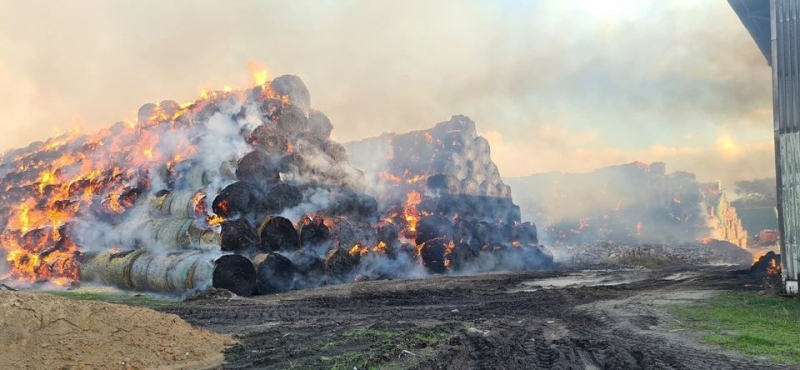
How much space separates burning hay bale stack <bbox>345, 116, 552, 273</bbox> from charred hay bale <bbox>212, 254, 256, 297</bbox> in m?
9.93

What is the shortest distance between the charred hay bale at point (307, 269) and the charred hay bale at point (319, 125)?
8556mm

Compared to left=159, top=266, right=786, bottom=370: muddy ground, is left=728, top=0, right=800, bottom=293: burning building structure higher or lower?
higher

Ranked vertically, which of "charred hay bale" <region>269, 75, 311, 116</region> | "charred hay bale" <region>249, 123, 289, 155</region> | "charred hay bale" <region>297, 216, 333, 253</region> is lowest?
"charred hay bale" <region>297, 216, 333, 253</region>

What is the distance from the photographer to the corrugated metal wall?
40.5 ft

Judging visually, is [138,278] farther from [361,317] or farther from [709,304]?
[709,304]

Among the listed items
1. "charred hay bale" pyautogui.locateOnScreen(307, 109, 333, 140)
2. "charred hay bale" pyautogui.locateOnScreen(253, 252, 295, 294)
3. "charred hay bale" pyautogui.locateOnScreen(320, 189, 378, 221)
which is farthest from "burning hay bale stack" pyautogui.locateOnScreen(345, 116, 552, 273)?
"charred hay bale" pyautogui.locateOnScreen(253, 252, 295, 294)

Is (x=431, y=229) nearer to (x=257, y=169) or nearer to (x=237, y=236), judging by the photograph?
(x=257, y=169)

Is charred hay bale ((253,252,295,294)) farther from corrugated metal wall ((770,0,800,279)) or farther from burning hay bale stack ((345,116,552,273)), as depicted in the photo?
corrugated metal wall ((770,0,800,279))

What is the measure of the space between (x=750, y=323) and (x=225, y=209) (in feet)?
56.7

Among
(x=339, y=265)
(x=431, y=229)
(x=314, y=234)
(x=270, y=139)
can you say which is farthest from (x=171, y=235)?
(x=431, y=229)

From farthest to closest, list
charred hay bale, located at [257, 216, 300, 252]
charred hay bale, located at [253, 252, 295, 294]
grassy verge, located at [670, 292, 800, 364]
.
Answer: charred hay bale, located at [257, 216, 300, 252] → charred hay bale, located at [253, 252, 295, 294] → grassy verge, located at [670, 292, 800, 364]

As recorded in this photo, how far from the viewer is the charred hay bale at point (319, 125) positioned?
91.9ft

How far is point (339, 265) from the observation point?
2262 cm

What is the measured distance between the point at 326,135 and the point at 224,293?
14.1 meters
